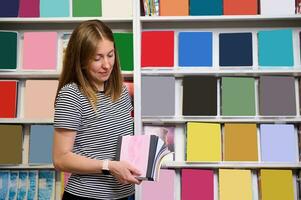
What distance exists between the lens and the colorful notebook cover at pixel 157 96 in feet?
8.28

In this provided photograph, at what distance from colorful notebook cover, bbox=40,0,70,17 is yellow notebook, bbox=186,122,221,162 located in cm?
118

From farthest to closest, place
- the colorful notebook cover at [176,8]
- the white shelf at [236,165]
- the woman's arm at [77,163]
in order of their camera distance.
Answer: the colorful notebook cover at [176,8] → the white shelf at [236,165] → the woman's arm at [77,163]

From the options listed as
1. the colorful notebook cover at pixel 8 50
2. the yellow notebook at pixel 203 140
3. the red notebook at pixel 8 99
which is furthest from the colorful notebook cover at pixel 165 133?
the colorful notebook cover at pixel 8 50

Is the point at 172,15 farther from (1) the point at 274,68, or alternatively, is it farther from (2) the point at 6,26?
(2) the point at 6,26

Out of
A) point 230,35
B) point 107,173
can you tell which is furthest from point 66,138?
point 230,35

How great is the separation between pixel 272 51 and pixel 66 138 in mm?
1775

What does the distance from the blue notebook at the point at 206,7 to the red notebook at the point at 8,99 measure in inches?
54.0

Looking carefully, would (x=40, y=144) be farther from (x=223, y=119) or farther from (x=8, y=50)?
(x=223, y=119)

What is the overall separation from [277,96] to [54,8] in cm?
167

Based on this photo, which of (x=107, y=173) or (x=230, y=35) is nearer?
(x=107, y=173)

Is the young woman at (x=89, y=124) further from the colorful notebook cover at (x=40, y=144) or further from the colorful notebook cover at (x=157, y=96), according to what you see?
the colorful notebook cover at (x=40, y=144)

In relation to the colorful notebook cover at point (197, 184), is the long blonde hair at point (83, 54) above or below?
above

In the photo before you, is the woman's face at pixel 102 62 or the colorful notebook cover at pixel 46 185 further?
the colorful notebook cover at pixel 46 185

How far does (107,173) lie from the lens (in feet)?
4.13
